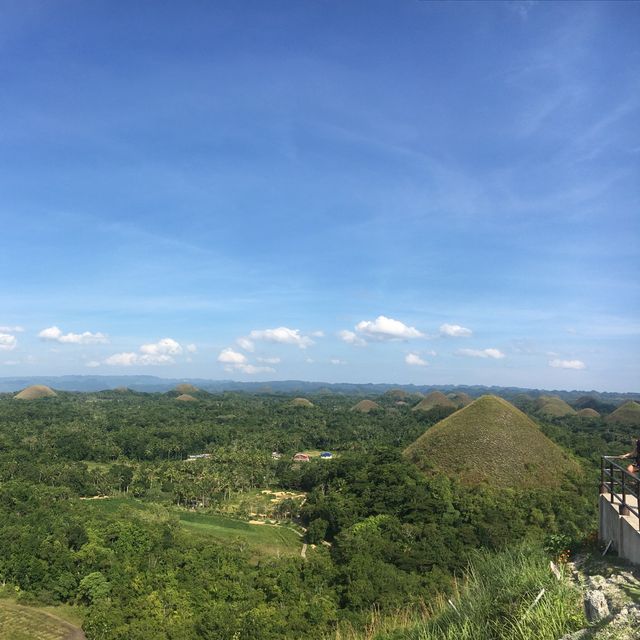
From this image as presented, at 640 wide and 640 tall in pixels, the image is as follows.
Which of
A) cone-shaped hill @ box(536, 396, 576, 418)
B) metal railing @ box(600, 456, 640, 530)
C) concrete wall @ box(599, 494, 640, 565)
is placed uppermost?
metal railing @ box(600, 456, 640, 530)

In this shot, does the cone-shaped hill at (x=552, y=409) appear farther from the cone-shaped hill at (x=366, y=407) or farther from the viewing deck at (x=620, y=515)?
the viewing deck at (x=620, y=515)

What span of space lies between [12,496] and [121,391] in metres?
164

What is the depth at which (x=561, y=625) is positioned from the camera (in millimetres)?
5180

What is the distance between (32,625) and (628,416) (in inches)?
4623

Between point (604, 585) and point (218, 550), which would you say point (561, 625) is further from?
point (218, 550)

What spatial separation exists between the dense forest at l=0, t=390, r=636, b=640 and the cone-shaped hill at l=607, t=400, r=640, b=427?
42593 millimetres

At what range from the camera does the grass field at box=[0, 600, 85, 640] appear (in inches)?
872

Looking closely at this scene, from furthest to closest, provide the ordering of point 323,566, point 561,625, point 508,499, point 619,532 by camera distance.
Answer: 1. point 508,499
2. point 323,566
3. point 619,532
4. point 561,625

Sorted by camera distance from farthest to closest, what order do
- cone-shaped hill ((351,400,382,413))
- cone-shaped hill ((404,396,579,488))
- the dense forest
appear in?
cone-shaped hill ((351,400,382,413))
cone-shaped hill ((404,396,579,488))
the dense forest

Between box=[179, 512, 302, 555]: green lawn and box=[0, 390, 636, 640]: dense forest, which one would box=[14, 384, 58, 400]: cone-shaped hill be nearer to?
box=[0, 390, 636, 640]: dense forest

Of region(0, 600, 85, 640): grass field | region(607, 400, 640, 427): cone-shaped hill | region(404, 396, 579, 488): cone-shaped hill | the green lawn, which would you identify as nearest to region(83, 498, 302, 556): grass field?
the green lawn

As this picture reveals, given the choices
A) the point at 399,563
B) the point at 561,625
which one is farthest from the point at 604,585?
the point at 399,563

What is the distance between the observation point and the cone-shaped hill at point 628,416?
333 feet

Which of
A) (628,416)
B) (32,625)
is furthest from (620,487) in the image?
Answer: (628,416)
